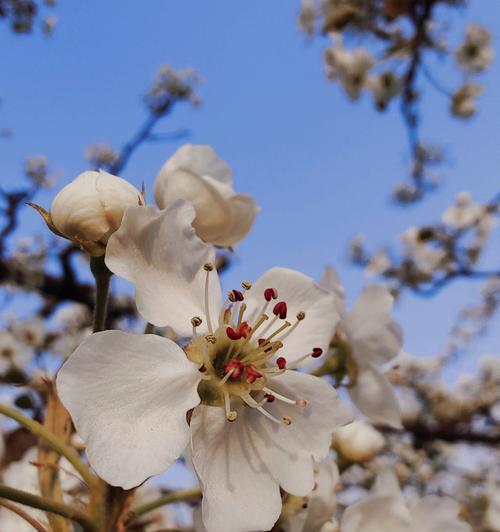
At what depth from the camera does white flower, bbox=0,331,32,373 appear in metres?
2.92

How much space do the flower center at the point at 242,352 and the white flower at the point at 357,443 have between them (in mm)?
447

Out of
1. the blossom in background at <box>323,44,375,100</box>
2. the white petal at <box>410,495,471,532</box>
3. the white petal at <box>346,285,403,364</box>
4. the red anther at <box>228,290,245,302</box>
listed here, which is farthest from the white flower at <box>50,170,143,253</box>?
the blossom in background at <box>323,44,375,100</box>

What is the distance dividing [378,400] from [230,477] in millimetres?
324

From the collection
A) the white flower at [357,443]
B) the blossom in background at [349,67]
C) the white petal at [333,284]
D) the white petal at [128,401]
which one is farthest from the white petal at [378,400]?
the blossom in background at [349,67]

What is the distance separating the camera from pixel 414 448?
12.1 feet

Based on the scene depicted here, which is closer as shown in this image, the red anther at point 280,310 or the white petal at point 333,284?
the red anther at point 280,310

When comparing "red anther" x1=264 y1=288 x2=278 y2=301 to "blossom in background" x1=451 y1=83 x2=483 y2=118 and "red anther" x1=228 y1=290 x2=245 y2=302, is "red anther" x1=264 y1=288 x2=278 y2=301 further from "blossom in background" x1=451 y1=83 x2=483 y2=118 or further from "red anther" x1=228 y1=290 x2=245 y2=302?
"blossom in background" x1=451 y1=83 x2=483 y2=118

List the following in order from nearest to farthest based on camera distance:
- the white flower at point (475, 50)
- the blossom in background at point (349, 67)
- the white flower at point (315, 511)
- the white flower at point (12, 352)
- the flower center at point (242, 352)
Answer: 1. the flower center at point (242, 352)
2. the white flower at point (315, 511)
3. the white flower at point (12, 352)
4. the blossom in background at point (349, 67)
5. the white flower at point (475, 50)

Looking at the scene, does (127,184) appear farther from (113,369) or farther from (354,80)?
(354,80)

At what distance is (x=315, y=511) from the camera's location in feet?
2.49

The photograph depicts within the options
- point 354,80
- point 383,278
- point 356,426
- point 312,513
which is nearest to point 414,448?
point 383,278

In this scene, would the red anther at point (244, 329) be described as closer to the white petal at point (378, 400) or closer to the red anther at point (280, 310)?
the red anther at point (280, 310)

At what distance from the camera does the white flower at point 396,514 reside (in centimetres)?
79

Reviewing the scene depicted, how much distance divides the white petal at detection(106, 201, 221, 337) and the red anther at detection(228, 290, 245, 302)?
0.02 metres
